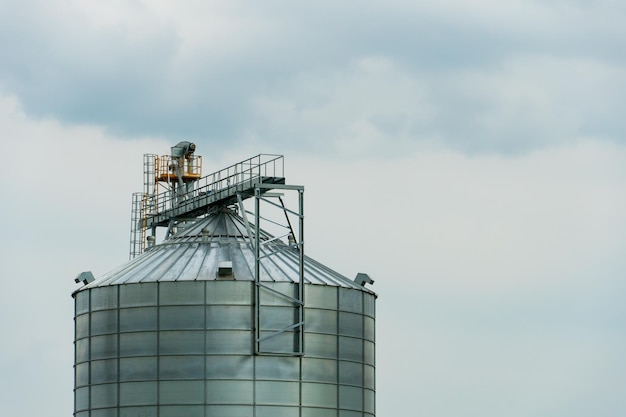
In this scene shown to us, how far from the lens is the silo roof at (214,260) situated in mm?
72875

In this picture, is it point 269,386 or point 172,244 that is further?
point 172,244

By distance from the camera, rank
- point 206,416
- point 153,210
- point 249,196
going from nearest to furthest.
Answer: point 206,416
point 249,196
point 153,210

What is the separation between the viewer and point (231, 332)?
233 feet

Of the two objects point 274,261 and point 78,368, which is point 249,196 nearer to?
point 274,261

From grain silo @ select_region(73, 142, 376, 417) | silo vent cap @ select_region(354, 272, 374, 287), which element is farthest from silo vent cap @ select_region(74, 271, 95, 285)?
silo vent cap @ select_region(354, 272, 374, 287)

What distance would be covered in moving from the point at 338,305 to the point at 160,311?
7540mm

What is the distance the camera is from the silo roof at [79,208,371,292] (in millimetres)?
72875

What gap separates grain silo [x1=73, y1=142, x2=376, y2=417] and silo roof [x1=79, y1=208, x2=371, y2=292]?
8 cm

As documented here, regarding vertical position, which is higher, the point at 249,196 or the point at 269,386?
the point at 249,196

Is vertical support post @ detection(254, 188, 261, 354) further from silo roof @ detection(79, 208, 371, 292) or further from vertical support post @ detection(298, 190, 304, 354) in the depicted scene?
vertical support post @ detection(298, 190, 304, 354)

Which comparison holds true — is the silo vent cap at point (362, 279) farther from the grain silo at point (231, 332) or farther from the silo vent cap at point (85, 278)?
the silo vent cap at point (85, 278)

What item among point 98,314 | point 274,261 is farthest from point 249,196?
point 98,314

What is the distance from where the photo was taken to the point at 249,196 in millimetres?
76125

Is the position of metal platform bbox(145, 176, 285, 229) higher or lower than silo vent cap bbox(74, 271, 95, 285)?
higher
